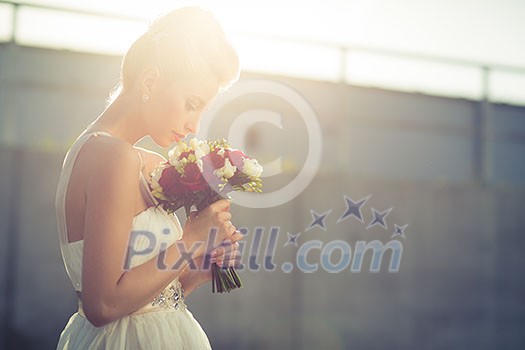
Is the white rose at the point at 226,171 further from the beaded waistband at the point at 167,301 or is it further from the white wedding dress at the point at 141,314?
the beaded waistband at the point at 167,301

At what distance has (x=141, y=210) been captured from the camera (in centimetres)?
258

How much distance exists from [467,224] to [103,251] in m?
7.79

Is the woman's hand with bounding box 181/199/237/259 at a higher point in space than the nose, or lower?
lower

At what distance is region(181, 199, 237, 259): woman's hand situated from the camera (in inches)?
99.0

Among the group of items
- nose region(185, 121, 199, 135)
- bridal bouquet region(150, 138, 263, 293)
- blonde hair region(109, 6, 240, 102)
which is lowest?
bridal bouquet region(150, 138, 263, 293)

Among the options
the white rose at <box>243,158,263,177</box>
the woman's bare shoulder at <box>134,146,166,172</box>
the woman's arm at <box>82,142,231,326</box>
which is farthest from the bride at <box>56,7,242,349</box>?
the white rose at <box>243,158,263,177</box>

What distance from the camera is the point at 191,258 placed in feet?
8.21

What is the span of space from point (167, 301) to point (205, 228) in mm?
400

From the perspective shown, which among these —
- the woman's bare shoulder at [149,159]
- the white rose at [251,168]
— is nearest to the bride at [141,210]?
the woman's bare shoulder at [149,159]

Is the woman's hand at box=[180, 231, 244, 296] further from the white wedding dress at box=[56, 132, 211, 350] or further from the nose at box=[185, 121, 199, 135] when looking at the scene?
the nose at box=[185, 121, 199, 135]

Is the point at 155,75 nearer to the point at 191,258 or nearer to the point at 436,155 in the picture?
the point at 191,258

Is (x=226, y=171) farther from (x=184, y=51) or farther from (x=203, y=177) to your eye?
(x=184, y=51)

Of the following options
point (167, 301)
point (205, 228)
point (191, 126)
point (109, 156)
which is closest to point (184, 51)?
point (191, 126)

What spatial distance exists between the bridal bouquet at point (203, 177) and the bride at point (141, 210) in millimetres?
71
